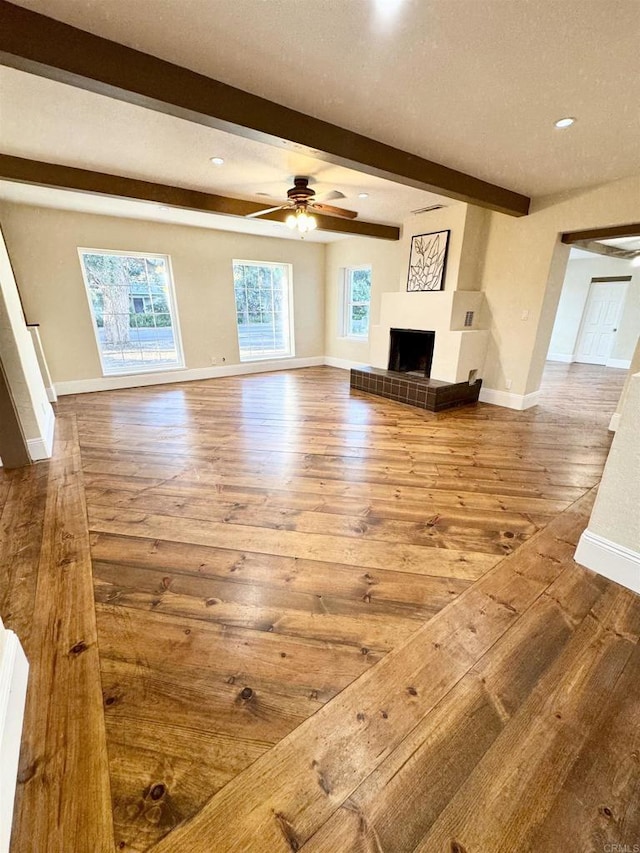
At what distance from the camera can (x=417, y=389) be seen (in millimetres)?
4621

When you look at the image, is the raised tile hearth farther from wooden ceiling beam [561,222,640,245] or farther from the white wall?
the white wall

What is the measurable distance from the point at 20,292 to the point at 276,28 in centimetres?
494

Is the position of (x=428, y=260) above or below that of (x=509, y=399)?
above

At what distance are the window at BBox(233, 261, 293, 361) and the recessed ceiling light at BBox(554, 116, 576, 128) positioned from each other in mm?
5083

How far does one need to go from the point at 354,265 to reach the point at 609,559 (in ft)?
20.8

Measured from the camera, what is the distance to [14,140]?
2684 mm

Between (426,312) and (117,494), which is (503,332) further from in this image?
(117,494)

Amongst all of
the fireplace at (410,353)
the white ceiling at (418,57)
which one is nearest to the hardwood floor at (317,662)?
the white ceiling at (418,57)

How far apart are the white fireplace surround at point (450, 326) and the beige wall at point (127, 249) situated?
2.94 metres

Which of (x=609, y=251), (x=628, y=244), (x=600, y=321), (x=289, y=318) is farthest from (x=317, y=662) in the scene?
(x=600, y=321)

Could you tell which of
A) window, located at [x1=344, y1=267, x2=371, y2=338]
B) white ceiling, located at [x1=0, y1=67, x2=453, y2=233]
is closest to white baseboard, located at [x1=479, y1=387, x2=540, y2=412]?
white ceiling, located at [x1=0, y1=67, x2=453, y2=233]

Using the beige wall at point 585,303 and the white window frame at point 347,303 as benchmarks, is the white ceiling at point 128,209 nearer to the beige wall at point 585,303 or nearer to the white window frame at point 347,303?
the white window frame at point 347,303

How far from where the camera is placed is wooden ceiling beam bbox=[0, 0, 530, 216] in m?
1.57

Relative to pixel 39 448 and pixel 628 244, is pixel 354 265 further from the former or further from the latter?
pixel 39 448
